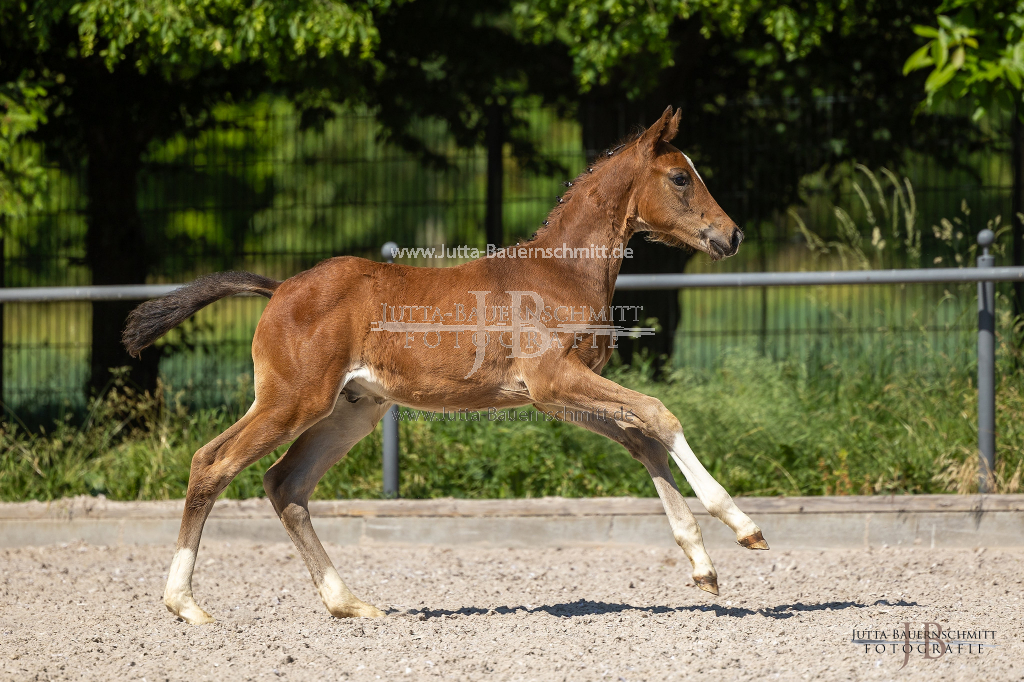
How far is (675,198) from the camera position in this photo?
163 inches

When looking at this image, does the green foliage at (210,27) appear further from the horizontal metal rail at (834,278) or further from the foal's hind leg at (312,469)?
the foal's hind leg at (312,469)

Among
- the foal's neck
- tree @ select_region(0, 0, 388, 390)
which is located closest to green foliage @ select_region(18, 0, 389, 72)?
tree @ select_region(0, 0, 388, 390)

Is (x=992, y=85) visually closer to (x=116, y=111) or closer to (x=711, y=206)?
(x=711, y=206)

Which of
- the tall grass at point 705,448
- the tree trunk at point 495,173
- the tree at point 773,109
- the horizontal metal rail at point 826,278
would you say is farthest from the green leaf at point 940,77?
the tree trunk at point 495,173

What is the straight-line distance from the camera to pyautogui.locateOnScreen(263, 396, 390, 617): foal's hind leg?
14.3 feet

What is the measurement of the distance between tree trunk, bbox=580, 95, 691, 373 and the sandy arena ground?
2.71 meters

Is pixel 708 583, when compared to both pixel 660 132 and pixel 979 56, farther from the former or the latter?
pixel 979 56

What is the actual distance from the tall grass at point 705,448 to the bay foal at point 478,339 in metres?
2.04

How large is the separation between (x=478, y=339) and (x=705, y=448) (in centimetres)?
260

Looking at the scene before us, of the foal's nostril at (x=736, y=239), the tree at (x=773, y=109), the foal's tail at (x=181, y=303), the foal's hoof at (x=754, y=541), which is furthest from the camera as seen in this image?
the tree at (x=773, y=109)

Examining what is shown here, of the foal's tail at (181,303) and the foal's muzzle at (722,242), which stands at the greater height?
the foal's muzzle at (722,242)

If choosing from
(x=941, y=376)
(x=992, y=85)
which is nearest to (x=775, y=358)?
(x=941, y=376)

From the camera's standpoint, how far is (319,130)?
852 centimetres

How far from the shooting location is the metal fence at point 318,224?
8031 mm
